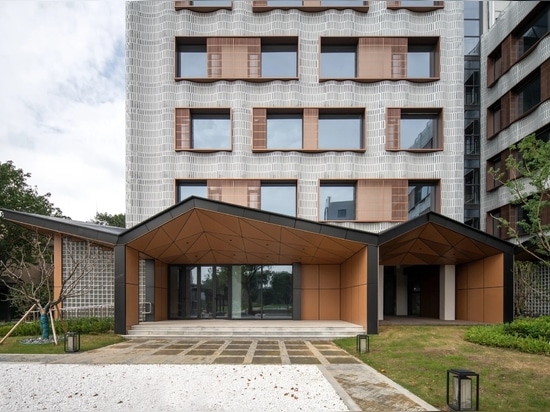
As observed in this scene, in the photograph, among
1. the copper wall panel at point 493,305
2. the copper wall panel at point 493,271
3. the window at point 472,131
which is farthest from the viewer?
the window at point 472,131

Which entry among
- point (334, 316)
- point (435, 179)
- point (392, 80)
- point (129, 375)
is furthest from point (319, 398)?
point (392, 80)

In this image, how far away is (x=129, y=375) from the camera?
8406 millimetres

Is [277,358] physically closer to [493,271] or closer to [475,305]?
[493,271]

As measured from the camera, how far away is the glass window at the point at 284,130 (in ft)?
65.3

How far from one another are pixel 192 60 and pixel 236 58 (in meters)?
2.53

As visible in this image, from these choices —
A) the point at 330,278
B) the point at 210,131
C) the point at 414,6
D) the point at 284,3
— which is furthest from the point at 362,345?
the point at 284,3

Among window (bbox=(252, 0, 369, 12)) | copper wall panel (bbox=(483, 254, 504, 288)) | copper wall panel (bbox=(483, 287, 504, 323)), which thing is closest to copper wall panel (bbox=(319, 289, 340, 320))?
copper wall panel (bbox=(483, 287, 504, 323))

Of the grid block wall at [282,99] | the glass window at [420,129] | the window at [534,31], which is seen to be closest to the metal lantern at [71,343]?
the grid block wall at [282,99]

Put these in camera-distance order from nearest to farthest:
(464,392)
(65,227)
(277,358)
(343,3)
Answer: (464,392)
(277,358)
(65,227)
(343,3)

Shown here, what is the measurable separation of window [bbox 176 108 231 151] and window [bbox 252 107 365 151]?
159 centimetres

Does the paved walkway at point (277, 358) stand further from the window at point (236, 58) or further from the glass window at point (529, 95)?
the glass window at point (529, 95)

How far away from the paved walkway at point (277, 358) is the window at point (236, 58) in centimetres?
1313

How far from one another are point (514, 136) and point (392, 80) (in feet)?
27.7

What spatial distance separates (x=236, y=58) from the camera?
65.0ft
